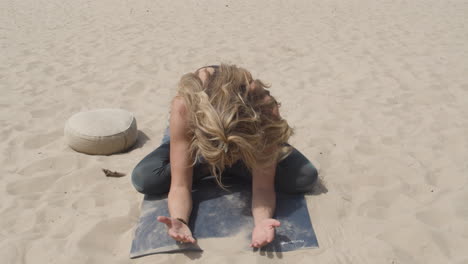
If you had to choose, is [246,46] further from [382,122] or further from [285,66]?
[382,122]

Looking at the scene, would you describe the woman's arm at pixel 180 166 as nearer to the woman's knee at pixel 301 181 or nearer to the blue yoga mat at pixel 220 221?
the blue yoga mat at pixel 220 221

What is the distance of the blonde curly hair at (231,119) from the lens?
1.78m

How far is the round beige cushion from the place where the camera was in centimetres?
286

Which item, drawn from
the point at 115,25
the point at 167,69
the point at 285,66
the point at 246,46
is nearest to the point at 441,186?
the point at 285,66

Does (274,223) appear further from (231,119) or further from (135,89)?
(135,89)

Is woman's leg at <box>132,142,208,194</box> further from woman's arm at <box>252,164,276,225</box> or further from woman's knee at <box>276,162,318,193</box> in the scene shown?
woman's knee at <box>276,162,318,193</box>

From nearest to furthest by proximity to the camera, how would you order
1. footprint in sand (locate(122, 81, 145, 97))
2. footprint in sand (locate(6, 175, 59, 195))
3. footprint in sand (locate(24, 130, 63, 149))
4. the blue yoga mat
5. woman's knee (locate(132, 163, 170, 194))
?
the blue yoga mat < woman's knee (locate(132, 163, 170, 194)) < footprint in sand (locate(6, 175, 59, 195)) < footprint in sand (locate(24, 130, 63, 149)) < footprint in sand (locate(122, 81, 145, 97))

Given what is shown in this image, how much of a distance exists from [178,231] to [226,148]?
0.50 metres

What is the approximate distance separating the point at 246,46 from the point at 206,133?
3.94 meters

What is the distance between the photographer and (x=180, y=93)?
205 cm

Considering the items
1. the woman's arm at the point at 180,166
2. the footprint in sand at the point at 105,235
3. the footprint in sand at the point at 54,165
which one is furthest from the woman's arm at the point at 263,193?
the footprint in sand at the point at 54,165

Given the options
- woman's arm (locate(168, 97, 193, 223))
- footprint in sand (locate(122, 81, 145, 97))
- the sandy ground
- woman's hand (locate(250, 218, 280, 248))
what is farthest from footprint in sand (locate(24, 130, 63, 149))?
woman's hand (locate(250, 218, 280, 248))

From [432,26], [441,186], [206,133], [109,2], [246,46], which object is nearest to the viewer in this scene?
[206,133]

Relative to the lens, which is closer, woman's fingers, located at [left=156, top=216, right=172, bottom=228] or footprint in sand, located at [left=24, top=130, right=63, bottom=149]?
woman's fingers, located at [left=156, top=216, right=172, bottom=228]
